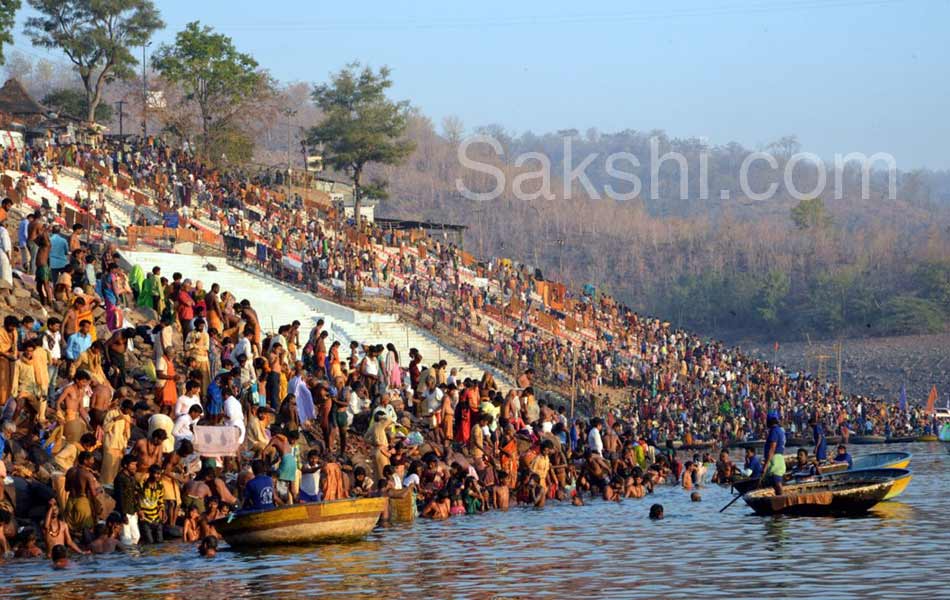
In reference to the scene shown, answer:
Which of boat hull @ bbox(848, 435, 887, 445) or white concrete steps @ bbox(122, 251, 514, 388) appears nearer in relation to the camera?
white concrete steps @ bbox(122, 251, 514, 388)

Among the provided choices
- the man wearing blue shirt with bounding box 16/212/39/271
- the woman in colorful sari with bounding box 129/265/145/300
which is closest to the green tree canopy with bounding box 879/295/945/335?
the woman in colorful sari with bounding box 129/265/145/300

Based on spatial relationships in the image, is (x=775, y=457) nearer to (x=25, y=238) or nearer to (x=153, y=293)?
(x=153, y=293)

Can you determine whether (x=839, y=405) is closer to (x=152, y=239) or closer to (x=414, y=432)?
(x=152, y=239)

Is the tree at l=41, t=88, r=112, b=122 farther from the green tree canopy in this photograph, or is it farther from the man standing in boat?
the green tree canopy

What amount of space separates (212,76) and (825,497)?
1838 inches

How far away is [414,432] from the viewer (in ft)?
96.8

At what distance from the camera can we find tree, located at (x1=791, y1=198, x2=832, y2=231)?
150000 mm

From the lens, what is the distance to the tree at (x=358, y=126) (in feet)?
242

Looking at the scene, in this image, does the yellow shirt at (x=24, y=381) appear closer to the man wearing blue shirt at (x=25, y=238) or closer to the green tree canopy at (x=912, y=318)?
the man wearing blue shirt at (x=25, y=238)

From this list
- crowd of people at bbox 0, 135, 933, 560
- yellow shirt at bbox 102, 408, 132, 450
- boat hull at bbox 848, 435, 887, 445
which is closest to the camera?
crowd of people at bbox 0, 135, 933, 560

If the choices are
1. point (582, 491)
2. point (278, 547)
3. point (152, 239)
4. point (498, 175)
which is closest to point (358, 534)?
point (278, 547)

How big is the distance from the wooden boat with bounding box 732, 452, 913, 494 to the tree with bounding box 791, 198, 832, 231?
120352mm

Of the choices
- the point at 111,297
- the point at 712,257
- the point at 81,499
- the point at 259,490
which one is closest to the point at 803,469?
the point at 259,490

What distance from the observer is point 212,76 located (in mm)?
66250
